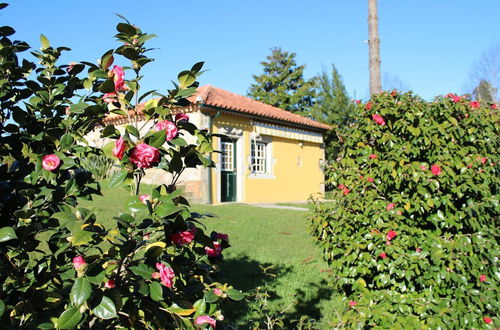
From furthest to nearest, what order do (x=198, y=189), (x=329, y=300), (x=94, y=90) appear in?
(x=198, y=189) → (x=329, y=300) → (x=94, y=90)

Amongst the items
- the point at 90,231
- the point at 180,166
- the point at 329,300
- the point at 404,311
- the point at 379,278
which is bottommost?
the point at 329,300

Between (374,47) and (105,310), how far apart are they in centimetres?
778

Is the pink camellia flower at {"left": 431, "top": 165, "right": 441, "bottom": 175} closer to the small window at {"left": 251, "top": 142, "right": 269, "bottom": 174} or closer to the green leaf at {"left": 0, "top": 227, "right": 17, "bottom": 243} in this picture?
the green leaf at {"left": 0, "top": 227, "right": 17, "bottom": 243}

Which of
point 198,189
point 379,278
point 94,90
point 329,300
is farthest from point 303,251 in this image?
point 198,189

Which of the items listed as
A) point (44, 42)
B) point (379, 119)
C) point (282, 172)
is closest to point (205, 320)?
point (44, 42)

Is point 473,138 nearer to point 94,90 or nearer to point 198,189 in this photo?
point 94,90

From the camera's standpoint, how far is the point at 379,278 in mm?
3383

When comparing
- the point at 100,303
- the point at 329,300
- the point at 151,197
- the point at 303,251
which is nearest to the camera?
the point at 100,303

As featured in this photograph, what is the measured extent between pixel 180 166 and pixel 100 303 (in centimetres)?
56

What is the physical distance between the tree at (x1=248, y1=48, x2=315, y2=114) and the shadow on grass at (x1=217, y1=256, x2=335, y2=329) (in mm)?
26061

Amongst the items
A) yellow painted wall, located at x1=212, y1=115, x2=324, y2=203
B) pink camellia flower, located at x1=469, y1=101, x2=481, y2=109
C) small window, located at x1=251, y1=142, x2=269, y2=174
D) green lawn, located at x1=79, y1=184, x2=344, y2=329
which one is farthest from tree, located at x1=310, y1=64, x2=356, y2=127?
pink camellia flower, located at x1=469, y1=101, x2=481, y2=109

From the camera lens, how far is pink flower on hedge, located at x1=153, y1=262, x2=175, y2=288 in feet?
4.83

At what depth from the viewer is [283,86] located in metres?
32.8

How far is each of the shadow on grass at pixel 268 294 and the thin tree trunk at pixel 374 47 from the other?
4.12 meters
